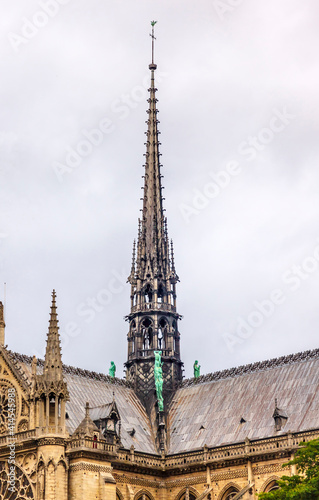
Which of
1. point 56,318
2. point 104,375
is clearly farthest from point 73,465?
point 104,375

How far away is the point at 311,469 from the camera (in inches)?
2228

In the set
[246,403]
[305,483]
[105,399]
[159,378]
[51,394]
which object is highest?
[159,378]

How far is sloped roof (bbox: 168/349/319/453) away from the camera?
7319cm

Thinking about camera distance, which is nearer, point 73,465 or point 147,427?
point 73,465

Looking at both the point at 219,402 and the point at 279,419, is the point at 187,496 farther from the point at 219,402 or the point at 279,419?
the point at 219,402

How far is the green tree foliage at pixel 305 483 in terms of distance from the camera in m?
53.8

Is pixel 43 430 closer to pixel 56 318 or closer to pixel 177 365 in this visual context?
pixel 56 318

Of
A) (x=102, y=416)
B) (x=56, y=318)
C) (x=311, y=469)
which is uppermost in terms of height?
(x=56, y=318)

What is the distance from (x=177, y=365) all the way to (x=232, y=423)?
447 inches

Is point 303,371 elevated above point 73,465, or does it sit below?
above

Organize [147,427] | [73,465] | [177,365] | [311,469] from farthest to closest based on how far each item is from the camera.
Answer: [177,365], [147,427], [73,465], [311,469]

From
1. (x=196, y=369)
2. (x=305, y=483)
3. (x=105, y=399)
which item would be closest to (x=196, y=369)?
(x=196, y=369)

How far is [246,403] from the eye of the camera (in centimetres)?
7725

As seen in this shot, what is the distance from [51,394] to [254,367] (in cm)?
1836
